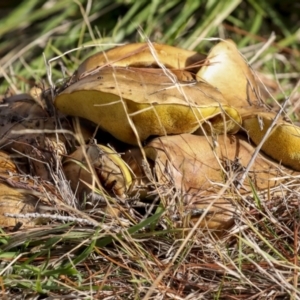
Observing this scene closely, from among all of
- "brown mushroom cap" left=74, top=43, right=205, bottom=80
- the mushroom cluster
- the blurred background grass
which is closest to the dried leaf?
the mushroom cluster

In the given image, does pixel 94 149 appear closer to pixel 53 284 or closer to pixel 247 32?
pixel 53 284

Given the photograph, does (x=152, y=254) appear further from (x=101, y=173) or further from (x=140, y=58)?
(x=140, y=58)

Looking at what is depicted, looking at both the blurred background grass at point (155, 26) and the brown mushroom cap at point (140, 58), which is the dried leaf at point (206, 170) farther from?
the blurred background grass at point (155, 26)

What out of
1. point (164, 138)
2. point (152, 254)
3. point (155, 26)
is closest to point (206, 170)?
point (164, 138)

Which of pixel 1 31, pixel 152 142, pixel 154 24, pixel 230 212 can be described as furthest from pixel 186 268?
pixel 1 31

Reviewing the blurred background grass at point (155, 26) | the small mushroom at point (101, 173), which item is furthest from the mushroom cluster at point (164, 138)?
the blurred background grass at point (155, 26)

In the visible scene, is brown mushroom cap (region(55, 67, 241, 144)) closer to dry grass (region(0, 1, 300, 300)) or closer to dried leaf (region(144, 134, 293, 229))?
dried leaf (region(144, 134, 293, 229))
